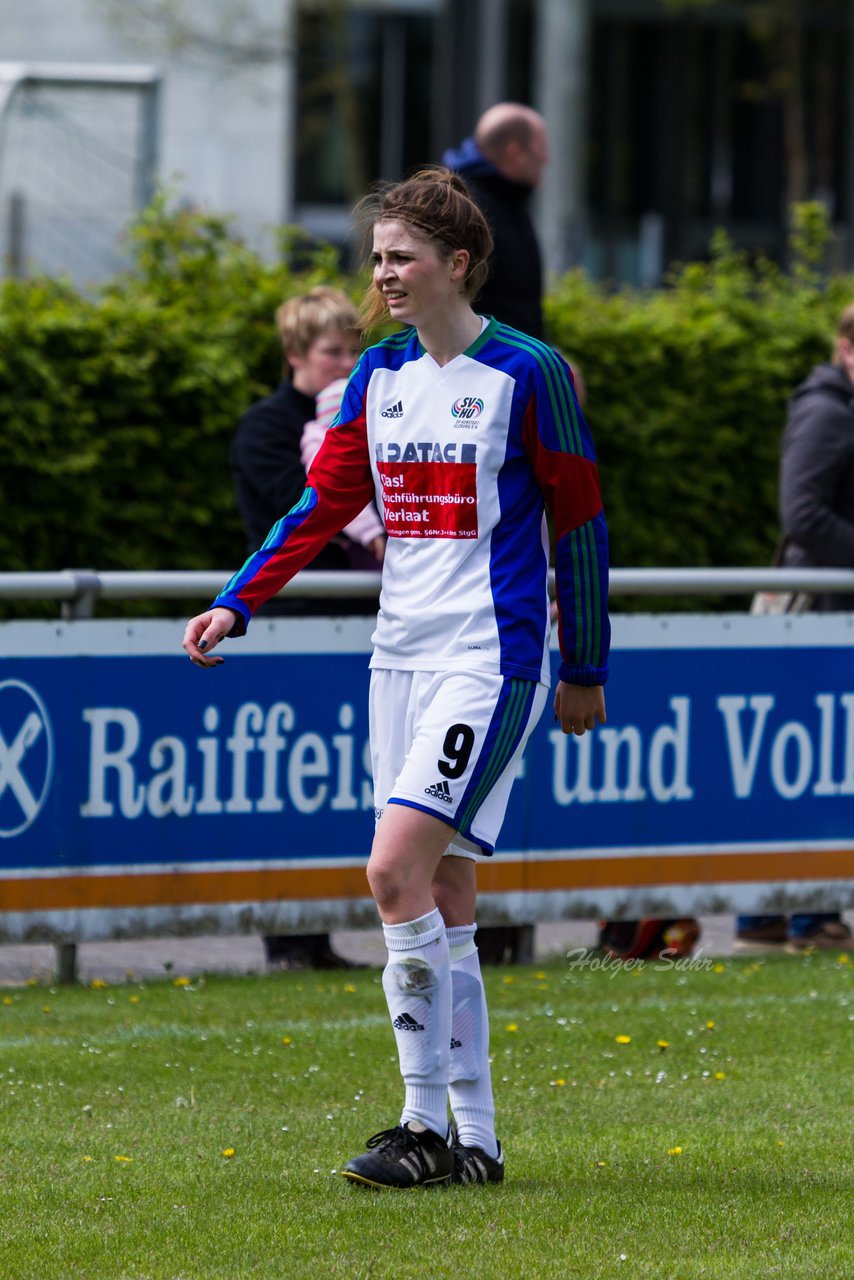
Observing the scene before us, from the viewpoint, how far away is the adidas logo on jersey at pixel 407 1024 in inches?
180

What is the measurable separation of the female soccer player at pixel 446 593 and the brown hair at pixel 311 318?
261 centimetres

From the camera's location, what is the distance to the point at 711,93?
37.2m

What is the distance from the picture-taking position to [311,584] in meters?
7.20

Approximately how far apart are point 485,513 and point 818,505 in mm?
3756

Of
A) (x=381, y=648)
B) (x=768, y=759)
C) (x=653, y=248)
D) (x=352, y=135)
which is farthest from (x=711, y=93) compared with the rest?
(x=381, y=648)

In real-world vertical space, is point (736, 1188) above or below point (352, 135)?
below

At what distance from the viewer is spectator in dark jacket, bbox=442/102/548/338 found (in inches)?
333

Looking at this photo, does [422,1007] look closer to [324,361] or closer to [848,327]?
[324,361]

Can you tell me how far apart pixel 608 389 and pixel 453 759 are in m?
7.27

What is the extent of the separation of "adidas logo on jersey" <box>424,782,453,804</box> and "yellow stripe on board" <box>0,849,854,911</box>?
9.06 ft

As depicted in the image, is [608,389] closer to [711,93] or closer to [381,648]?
[381,648]

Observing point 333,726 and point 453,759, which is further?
point 333,726

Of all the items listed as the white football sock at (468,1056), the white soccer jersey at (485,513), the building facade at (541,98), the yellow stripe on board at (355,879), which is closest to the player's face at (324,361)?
the yellow stripe on board at (355,879)

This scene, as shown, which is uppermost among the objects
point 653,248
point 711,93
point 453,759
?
point 711,93
